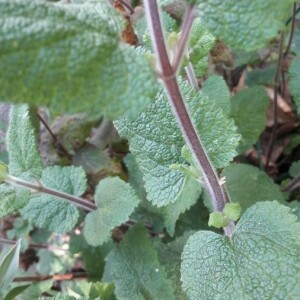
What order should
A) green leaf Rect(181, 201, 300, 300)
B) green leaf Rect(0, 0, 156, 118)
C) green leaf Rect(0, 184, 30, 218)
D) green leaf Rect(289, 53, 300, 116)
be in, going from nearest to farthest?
green leaf Rect(0, 0, 156, 118), green leaf Rect(181, 201, 300, 300), green leaf Rect(0, 184, 30, 218), green leaf Rect(289, 53, 300, 116)

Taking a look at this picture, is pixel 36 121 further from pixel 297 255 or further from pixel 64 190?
pixel 297 255

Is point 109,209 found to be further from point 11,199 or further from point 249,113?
point 249,113

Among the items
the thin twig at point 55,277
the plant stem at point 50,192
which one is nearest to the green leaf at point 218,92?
the plant stem at point 50,192

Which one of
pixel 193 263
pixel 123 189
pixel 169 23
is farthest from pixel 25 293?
pixel 169 23

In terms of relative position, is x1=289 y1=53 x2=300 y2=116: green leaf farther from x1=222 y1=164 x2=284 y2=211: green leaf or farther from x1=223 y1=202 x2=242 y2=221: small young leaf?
x1=223 y1=202 x2=242 y2=221: small young leaf

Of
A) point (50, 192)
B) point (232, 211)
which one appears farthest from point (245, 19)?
point (50, 192)

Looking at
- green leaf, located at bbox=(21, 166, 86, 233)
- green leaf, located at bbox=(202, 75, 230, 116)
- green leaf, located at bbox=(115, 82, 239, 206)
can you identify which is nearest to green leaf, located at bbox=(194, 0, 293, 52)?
green leaf, located at bbox=(115, 82, 239, 206)

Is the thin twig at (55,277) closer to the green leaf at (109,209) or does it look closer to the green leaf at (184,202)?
the green leaf at (109,209)
